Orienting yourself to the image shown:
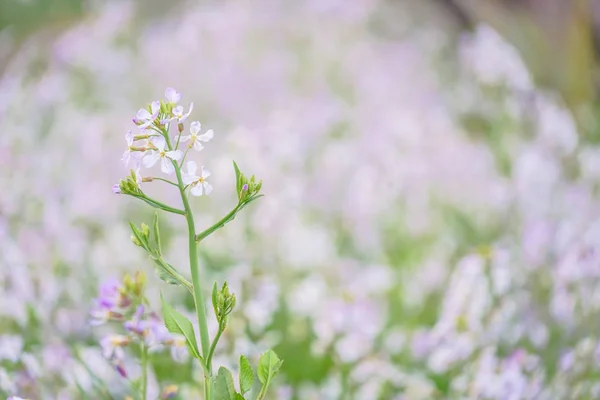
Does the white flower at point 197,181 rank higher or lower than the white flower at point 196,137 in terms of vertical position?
lower

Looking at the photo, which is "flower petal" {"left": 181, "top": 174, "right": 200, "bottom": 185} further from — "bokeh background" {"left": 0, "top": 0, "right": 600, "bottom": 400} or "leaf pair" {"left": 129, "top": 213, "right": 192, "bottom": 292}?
"bokeh background" {"left": 0, "top": 0, "right": 600, "bottom": 400}

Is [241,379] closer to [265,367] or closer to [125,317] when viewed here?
[265,367]

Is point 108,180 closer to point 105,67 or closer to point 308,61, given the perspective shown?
point 105,67

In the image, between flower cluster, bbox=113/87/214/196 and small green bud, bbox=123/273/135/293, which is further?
small green bud, bbox=123/273/135/293

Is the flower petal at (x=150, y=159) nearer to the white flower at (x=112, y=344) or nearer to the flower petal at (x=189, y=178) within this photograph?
the flower petal at (x=189, y=178)

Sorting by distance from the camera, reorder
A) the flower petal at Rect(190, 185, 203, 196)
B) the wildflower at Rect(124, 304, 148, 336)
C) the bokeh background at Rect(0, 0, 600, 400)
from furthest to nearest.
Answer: the bokeh background at Rect(0, 0, 600, 400) → the wildflower at Rect(124, 304, 148, 336) → the flower petal at Rect(190, 185, 203, 196)

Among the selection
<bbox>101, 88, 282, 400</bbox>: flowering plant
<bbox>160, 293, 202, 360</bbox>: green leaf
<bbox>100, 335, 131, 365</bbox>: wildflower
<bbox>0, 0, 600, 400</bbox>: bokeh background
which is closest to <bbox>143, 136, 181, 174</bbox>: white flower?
<bbox>101, 88, 282, 400</bbox>: flowering plant

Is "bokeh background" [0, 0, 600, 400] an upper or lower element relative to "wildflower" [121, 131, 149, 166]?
upper

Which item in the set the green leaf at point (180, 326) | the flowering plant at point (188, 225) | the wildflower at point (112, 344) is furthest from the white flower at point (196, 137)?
the wildflower at point (112, 344)
